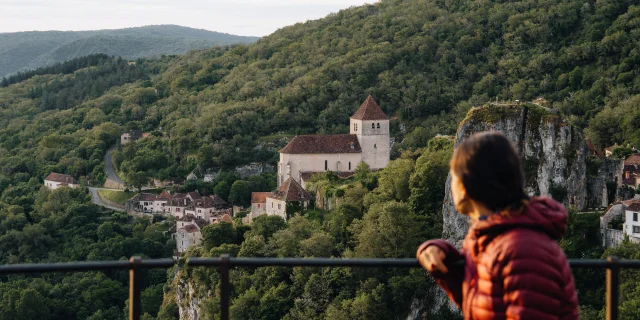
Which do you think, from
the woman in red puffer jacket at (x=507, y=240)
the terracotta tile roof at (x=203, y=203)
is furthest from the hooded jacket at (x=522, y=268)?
the terracotta tile roof at (x=203, y=203)

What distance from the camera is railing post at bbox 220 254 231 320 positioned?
455cm

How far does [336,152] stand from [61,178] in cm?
3640

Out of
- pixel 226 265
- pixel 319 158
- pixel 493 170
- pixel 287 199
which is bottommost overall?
pixel 287 199

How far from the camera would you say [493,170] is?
3.56 meters

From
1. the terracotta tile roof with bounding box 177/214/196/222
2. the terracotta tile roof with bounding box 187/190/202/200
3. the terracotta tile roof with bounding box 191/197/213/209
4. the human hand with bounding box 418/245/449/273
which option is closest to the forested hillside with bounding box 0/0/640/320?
the terracotta tile roof with bounding box 191/197/213/209

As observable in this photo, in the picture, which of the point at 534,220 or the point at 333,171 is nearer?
the point at 534,220

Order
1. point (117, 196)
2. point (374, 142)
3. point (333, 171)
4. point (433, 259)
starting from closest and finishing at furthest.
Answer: point (433, 259) → point (333, 171) → point (374, 142) → point (117, 196)

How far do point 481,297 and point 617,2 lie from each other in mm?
73487

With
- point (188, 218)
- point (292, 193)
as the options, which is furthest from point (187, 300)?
point (188, 218)

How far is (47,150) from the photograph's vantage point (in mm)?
80062

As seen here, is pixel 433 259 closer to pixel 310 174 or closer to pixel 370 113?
pixel 310 174

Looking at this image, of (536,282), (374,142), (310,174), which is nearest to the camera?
(536,282)

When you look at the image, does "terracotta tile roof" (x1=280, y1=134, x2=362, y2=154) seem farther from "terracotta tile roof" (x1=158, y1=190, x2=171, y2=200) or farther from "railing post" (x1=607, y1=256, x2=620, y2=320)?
"railing post" (x1=607, y1=256, x2=620, y2=320)

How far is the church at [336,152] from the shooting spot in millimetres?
43156
